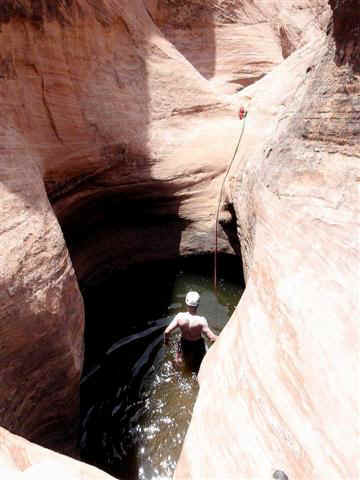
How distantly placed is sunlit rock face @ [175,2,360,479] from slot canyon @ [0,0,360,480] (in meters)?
0.01

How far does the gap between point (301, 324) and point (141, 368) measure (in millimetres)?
3023

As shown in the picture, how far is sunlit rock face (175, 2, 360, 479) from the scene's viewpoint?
70.4 inches

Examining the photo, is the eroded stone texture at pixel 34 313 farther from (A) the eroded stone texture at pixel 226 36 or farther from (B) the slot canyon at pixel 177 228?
(A) the eroded stone texture at pixel 226 36

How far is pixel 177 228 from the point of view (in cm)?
655

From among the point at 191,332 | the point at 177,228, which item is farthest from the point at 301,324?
the point at 177,228

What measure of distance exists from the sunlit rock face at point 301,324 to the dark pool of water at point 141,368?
53.1 inches

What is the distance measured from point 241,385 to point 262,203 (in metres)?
1.95

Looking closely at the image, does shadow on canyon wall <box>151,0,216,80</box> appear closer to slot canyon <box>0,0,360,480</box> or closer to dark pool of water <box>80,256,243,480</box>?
slot canyon <box>0,0,360,480</box>

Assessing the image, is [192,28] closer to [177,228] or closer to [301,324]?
[177,228]

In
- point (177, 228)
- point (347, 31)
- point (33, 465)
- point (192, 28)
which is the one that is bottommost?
point (177, 228)

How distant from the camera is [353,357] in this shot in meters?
1.83

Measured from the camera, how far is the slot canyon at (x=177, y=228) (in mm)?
1938

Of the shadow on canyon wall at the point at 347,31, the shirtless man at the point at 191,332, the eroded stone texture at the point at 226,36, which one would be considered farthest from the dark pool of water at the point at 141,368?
the eroded stone texture at the point at 226,36

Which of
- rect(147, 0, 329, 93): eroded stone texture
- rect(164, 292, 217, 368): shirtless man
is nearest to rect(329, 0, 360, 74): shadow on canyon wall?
rect(164, 292, 217, 368): shirtless man
